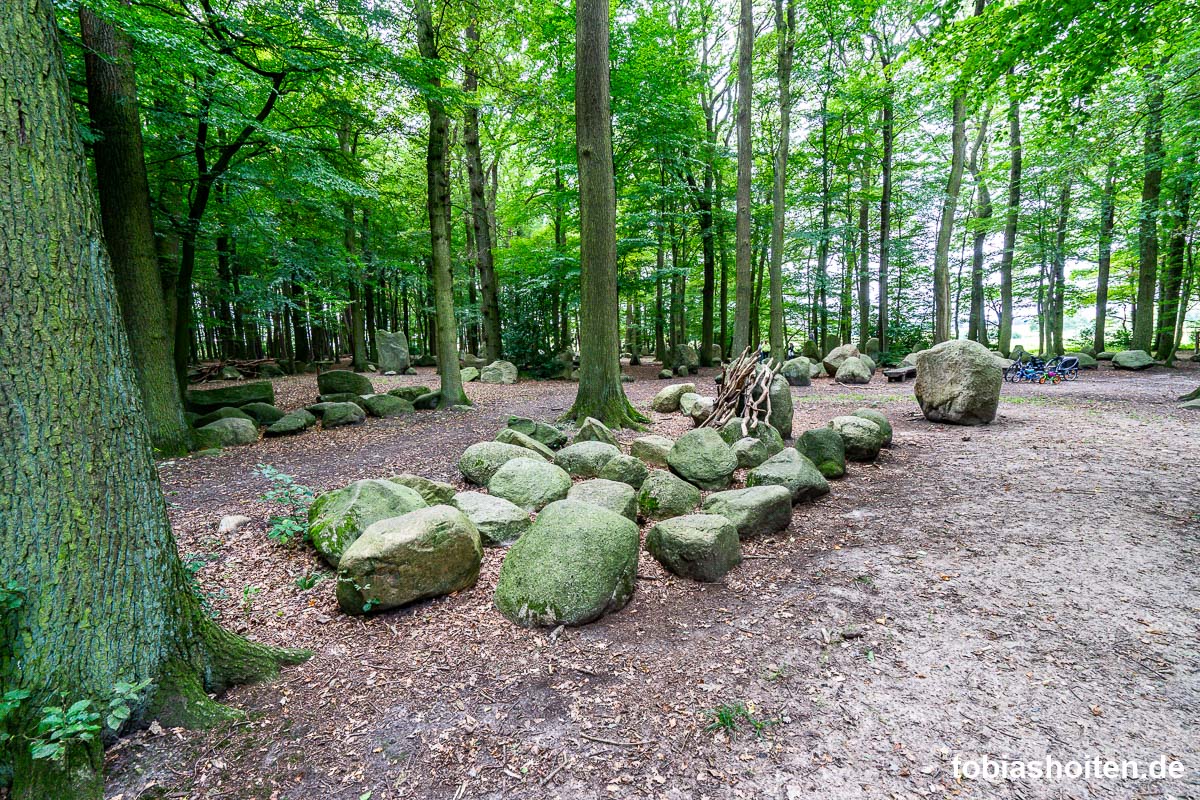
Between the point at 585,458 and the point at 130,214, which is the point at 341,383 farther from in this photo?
the point at 585,458

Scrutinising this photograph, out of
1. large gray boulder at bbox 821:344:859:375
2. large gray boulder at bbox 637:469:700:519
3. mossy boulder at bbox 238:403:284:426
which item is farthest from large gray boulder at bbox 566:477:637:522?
large gray boulder at bbox 821:344:859:375

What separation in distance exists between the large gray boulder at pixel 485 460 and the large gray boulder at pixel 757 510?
2121mm

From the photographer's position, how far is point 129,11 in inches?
177

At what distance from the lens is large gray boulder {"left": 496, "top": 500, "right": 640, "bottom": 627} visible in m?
2.78

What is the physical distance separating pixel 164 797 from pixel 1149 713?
378cm

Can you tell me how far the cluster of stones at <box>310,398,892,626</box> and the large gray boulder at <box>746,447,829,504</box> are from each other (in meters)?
0.01

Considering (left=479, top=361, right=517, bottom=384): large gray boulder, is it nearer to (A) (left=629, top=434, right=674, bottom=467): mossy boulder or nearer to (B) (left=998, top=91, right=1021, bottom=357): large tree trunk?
(A) (left=629, top=434, right=674, bottom=467): mossy boulder

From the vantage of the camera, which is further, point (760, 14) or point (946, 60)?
point (760, 14)

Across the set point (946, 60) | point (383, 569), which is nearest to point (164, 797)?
point (383, 569)

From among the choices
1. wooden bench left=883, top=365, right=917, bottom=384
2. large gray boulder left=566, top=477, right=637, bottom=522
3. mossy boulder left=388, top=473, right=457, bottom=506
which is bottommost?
large gray boulder left=566, top=477, right=637, bottom=522

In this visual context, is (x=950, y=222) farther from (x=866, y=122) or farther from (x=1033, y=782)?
(x=1033, y=782)

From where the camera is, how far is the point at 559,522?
3.08 m

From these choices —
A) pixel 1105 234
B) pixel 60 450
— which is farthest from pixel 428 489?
pixel 1105 234

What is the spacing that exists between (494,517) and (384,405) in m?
5.73
